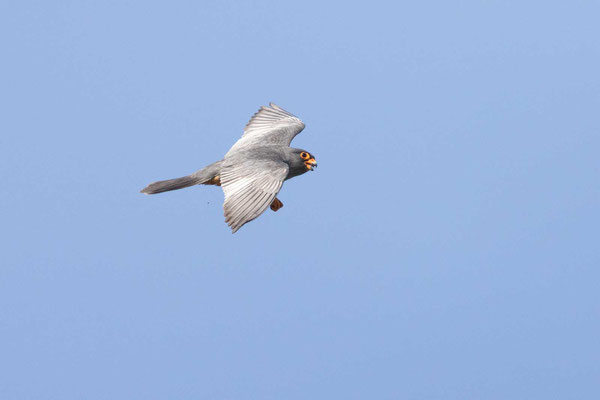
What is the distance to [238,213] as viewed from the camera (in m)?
11.8

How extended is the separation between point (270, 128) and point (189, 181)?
264 cm

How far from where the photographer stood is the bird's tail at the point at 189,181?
44.3 feet

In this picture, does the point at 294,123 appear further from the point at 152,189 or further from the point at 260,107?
the point at 152,189

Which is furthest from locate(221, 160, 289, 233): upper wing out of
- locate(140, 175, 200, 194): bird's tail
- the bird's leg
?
the bird's leg

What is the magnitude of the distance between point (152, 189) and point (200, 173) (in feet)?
2.38

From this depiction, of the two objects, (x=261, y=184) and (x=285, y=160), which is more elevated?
(x=285, y=160)

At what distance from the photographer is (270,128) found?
15.9 meters

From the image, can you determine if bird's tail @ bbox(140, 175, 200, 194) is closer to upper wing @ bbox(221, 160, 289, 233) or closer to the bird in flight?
the bird in flight

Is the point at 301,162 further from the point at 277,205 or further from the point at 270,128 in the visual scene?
the point at 270,128

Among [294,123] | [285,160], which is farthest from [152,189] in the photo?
[294,123]

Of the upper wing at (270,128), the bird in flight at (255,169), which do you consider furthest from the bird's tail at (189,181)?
the upper wing at (270,128)

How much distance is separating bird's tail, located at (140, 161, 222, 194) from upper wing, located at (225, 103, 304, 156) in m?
0.96

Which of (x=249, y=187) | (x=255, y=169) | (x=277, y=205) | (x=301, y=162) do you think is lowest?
(x=249, y=187)

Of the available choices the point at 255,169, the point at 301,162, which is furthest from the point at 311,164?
the point at 255,169
